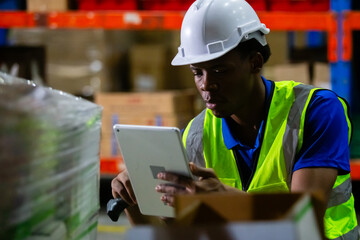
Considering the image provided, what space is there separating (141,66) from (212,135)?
3.26 meters

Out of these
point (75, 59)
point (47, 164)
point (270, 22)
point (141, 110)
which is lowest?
point (141, 110)

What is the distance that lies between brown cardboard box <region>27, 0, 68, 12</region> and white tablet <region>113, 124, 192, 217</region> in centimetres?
357

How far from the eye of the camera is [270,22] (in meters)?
4.95

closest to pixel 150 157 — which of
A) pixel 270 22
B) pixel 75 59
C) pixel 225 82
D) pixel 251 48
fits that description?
pixel 225 82

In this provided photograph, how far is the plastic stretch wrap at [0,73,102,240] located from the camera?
1.19 meters

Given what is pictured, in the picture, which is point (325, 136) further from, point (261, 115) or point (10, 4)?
point (10, 4)

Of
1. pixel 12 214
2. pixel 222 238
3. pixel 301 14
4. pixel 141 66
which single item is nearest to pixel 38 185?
pixel 12 214

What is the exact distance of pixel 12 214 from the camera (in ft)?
3.97

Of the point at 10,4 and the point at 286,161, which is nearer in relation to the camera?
the point at 286,161

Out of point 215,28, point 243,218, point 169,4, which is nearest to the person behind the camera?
point 243,218

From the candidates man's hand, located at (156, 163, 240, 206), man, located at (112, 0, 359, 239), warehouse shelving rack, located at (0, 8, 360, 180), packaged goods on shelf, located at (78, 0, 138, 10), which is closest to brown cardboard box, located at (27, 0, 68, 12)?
warehouse shelving rack, located at (0, 8, 360, 180)

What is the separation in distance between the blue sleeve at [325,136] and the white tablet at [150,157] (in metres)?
0.53

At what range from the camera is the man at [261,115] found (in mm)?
2229

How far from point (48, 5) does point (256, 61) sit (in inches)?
135
